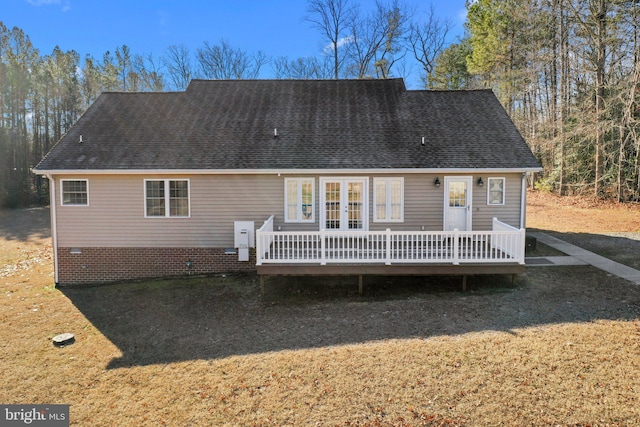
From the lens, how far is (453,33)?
107 feet

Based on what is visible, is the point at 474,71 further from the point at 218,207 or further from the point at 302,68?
the point at 218,207

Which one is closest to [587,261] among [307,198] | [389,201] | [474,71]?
[389,201]

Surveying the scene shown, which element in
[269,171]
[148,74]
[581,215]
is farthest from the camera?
[148,74]

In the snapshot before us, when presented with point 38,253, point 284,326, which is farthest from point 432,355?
point 38,253

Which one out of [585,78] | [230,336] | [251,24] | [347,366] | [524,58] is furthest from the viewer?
[251,24]

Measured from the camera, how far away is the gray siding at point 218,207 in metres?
10.6

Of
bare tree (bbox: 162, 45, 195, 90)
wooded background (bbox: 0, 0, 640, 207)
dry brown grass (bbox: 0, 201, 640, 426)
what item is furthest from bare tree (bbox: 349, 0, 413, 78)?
dry brown grass (bbox: 0, 201, 640, 426)

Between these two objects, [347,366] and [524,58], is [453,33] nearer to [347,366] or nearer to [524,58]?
[524,58]

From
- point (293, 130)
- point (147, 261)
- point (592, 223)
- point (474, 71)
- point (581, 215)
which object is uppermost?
point (474, 71)

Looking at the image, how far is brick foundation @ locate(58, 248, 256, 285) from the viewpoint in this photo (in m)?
10.8

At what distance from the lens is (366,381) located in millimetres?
5234

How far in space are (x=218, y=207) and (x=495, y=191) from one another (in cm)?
794

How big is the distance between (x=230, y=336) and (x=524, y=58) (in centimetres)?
2936

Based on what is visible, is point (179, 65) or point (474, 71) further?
point (179, 65)
